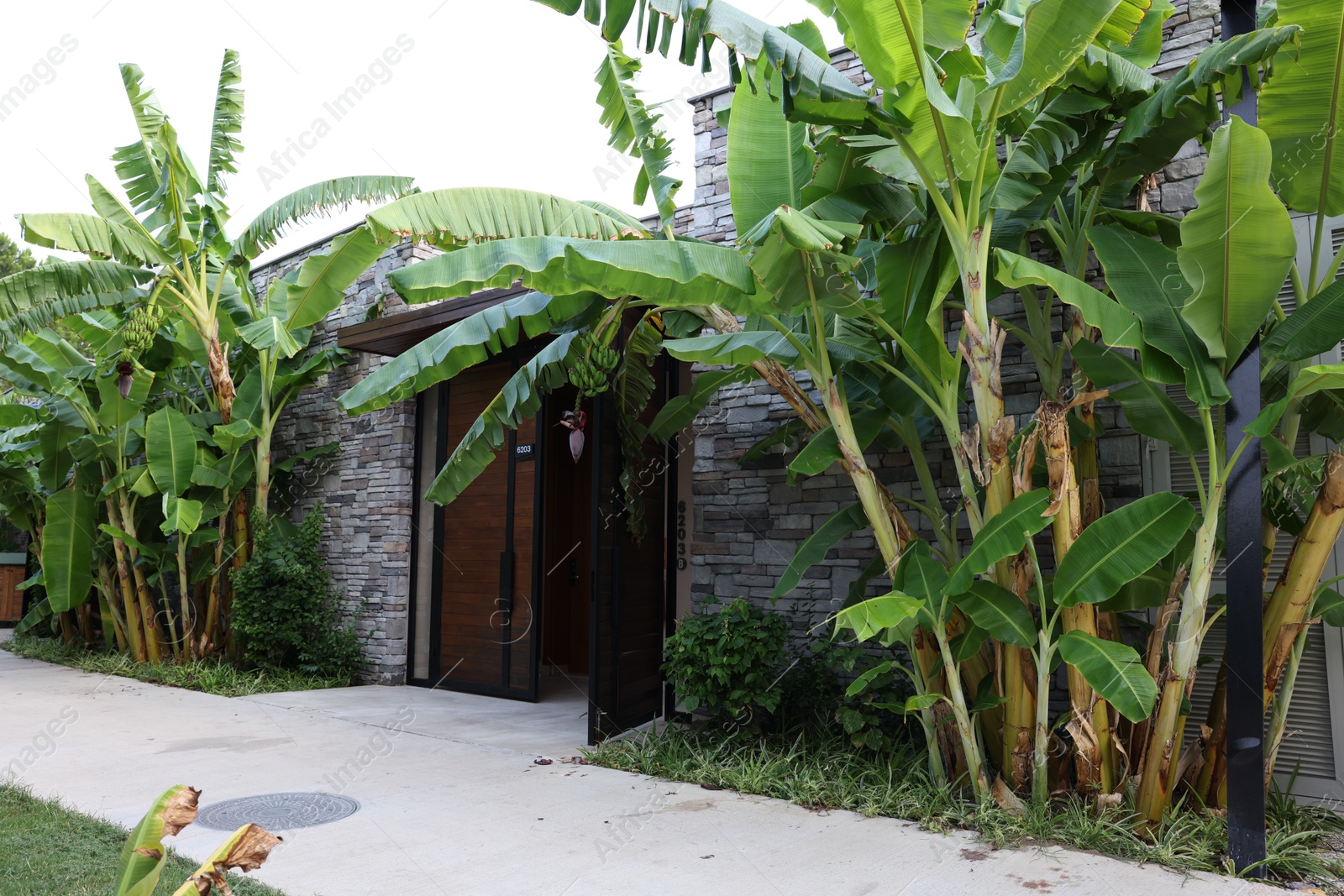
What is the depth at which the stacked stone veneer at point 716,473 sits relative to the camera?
15.2 feet

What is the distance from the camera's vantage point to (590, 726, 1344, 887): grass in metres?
3.36

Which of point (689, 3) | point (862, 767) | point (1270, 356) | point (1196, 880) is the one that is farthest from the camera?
point (862, 767)

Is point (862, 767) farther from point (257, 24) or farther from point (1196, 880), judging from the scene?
point (257, 24)

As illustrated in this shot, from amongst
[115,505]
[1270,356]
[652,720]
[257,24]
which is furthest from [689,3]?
[115,505]

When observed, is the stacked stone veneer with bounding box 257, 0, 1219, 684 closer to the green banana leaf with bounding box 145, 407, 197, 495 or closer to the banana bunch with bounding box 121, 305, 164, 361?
the green banana leaf with bounding box 145, 407, 197, 495

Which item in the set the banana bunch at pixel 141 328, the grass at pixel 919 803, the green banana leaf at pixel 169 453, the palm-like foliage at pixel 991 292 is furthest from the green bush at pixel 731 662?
the banana bunch at pixel 141 328

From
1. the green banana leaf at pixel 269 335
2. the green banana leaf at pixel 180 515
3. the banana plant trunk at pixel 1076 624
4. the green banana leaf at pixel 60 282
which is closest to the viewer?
the banana plant trunk at pixel 1076 624

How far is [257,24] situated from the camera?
20.9 ft

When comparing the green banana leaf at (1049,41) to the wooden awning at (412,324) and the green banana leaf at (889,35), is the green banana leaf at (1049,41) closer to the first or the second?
the green banana leaf at (889,35)

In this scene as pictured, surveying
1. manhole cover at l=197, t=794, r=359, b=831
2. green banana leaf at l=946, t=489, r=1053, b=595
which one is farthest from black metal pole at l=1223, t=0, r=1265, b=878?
manhole cover at l=197, t=794, r=359, b=831

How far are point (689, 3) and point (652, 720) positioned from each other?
4.39 m

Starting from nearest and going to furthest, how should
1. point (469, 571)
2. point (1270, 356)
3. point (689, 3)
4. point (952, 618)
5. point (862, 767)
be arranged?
1. point (689, 3)
2. point (1270, 356)
3. point (952, 618)
4. point (862, 767)
5. point (469, 571)

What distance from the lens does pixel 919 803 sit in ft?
13.0

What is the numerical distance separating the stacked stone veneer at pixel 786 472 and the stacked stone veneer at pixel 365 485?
138 inches
